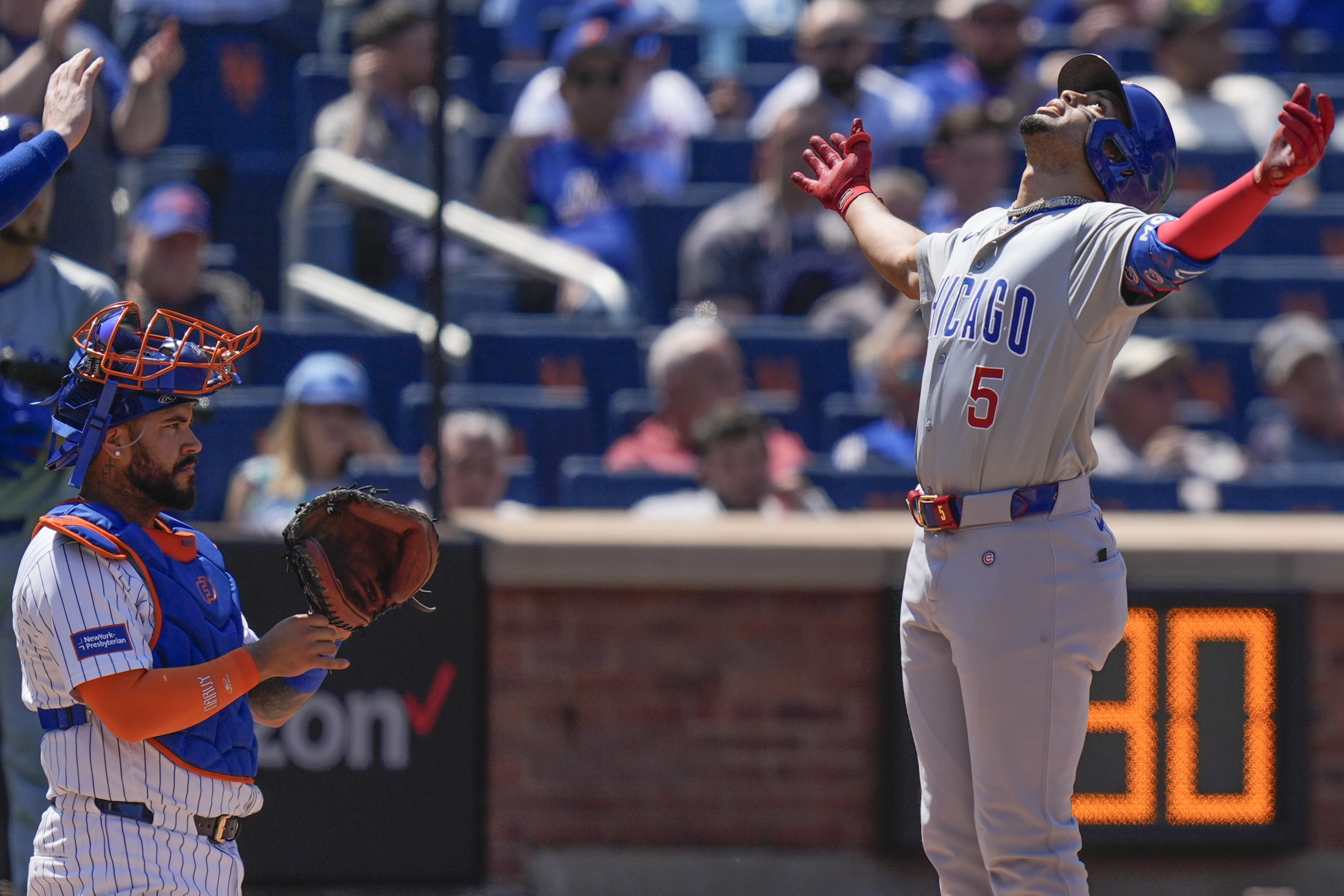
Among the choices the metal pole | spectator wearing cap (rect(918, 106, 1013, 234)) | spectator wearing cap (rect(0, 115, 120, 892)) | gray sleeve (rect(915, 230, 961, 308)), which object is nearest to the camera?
gray sleeve (rect(915, 230, 961, 308))

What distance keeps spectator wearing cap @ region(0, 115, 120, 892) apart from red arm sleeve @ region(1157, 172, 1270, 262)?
2503 millimetres

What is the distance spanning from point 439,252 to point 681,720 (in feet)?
4.92

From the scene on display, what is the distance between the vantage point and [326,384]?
5641 millimetres

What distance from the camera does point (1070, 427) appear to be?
2979 mm

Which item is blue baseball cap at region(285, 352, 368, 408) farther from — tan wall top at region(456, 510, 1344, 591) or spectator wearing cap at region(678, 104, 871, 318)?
spectator wearing cap at region(678, 104, 871, 318)

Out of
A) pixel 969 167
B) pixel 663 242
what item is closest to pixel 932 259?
pixel 969 167

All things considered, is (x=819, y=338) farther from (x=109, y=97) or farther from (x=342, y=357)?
(x=109, y=97)

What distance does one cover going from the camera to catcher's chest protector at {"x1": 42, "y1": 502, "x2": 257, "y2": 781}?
2594 millimetres

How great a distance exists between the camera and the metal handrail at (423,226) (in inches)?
270

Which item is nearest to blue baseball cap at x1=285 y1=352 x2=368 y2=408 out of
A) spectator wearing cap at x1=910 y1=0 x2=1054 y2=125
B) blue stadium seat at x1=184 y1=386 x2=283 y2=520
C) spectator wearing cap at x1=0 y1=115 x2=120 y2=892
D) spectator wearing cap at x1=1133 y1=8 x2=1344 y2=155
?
blue stadium seat at x1=184 y1=386 x2=283 y2=520

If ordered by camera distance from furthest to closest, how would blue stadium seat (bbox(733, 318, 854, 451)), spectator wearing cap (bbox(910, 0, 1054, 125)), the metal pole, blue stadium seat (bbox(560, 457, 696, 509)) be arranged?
1. spectator wearing cap (bbox(910, 0, 1054, 125))
2. blue stadium seat (bbox(733, 318, 854, 451))
3. blue stadium seat (bbox(560, 457, 696, 509))
4. the metal pole

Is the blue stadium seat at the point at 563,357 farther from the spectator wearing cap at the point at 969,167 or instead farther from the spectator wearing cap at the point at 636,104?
the spectator wearing cap at the point at 969,167

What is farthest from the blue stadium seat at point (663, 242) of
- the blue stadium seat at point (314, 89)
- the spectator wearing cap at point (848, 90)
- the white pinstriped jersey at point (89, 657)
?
the white pinstriped jersey at point (89, 657)

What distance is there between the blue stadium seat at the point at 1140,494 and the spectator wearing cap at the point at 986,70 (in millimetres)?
2503
